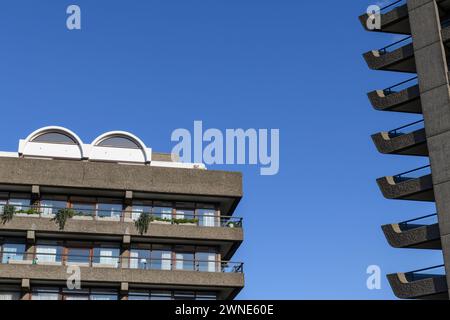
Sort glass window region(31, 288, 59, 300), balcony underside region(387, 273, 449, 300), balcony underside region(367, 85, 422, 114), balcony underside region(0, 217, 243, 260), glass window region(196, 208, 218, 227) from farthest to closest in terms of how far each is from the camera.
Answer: glass window region(196, 208, 218, 227) < balcony underside region(367, 85, 422, 114) < balcony underside region(0, 217, 243, 260) < glass window region(31, 288, 59, 300) < balcony underside region(387, 273, 449, 300)

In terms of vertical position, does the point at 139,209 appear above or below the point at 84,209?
above

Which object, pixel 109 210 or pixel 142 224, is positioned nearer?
pixel 142 224

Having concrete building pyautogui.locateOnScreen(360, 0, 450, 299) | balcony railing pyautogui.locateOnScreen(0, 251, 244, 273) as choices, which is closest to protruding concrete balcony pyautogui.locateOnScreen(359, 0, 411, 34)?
concrete building pyautogui.locateOnScreen(360, 0, 450, 299)

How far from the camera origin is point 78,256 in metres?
41.9

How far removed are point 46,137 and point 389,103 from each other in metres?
24.1

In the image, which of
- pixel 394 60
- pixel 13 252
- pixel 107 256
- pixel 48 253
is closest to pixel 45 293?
pixel 48 253

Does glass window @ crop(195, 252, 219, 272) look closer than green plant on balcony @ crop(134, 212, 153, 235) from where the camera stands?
No

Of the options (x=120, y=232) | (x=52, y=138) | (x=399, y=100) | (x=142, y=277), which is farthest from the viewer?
(x=52, y=138)

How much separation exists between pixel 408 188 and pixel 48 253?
23.3m

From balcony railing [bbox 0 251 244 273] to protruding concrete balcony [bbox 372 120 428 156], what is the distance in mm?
12357

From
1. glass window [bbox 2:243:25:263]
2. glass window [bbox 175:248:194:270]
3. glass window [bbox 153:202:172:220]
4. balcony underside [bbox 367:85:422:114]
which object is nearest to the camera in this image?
glass window [bbox 2:243:25:263]

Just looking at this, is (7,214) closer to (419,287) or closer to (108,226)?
(108,226)

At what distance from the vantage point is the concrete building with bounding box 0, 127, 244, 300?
4072cm

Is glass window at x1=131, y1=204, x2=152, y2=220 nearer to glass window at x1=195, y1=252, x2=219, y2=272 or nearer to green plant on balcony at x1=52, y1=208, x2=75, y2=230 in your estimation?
green plant on balcony at x1=52, y1=208, x2=75, y2=230
